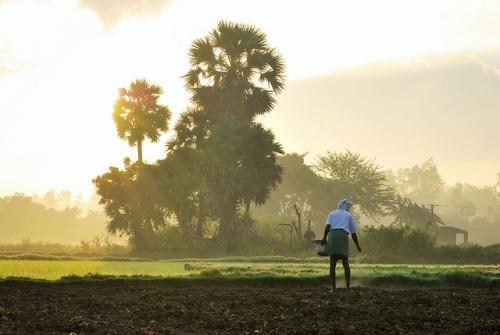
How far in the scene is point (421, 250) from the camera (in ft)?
126

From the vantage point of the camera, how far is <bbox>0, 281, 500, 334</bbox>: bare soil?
11008mm

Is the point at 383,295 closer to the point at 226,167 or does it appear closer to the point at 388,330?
the point at 388,330

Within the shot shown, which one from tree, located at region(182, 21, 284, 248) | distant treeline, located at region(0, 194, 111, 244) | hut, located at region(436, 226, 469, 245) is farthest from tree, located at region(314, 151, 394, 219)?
distant treeline, located at region(0, 194, 111, 244)

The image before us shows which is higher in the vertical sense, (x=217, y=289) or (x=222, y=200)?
(x=222, y=200)

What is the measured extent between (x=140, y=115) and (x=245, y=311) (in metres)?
42.2

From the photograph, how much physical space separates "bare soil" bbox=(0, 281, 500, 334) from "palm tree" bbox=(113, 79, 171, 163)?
36.1m

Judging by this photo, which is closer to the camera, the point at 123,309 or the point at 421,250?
the point at 123,309

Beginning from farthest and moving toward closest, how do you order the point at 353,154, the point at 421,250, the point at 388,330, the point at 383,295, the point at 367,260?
the point at 353,154, the point at 421,250, the point at 367,260, the point at 383,295, the point at 388,330

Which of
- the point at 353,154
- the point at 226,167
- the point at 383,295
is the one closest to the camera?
the point at 383,295

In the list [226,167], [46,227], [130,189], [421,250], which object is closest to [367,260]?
[421,250]

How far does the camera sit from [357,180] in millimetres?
81812

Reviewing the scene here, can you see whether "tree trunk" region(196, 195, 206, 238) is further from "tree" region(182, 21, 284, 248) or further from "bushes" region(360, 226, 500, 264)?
"bushes" region(360, 226, 500, 264)

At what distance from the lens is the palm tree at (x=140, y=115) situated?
53.6 m

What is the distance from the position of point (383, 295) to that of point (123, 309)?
587 centimetres
